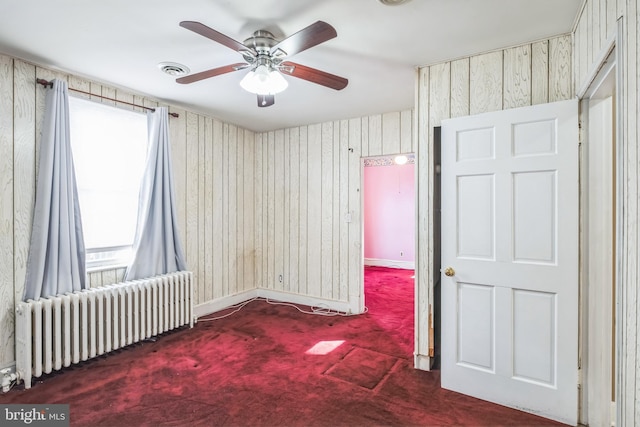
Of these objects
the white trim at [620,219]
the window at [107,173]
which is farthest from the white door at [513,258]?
the window at [107,173]

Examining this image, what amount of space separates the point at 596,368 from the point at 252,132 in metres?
4.53

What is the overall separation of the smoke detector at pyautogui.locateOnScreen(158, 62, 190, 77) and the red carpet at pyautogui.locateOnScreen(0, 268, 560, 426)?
2.53m

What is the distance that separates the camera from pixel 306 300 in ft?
14.7

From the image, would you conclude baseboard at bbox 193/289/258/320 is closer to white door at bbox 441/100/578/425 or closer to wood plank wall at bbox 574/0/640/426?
white door at bbox 441/100/578/425

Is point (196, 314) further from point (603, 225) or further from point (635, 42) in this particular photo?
point (635, 42)

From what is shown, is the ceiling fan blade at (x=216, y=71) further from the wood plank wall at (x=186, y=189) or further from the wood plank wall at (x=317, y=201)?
the wood plank wall at (x=317, y=201)

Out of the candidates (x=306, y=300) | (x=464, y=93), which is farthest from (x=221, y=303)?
(x=464, y=93)

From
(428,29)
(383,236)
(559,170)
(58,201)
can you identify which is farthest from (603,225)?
(383,236)

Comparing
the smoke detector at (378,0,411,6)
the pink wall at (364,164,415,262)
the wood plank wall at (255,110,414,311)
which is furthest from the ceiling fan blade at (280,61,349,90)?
the pink wall at (364,164,415,262)

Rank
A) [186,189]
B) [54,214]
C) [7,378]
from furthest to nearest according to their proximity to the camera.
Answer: [186,189] → [54,214] → [7,378]

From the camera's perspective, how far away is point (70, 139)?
9.04ft

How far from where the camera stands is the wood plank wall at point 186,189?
2459mm

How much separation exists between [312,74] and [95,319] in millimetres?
2754

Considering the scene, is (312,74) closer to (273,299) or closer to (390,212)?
(273,299)
